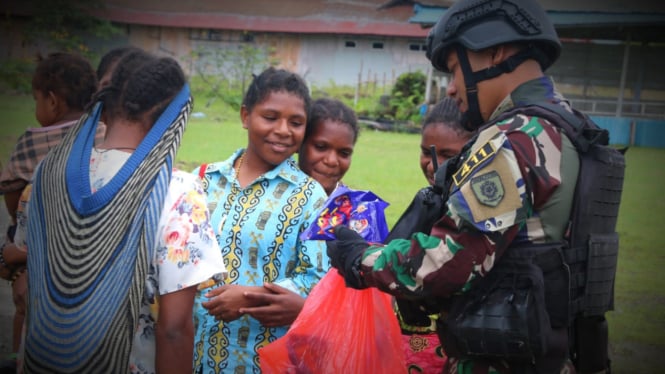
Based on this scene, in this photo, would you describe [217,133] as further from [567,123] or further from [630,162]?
[567,123]

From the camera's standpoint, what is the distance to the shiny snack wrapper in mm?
2324

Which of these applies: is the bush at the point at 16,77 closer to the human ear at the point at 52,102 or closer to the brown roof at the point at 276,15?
the brown roof at the point at 276,15

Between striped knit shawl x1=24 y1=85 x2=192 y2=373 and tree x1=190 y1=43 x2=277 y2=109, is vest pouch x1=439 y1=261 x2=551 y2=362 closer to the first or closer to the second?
striped knit shawl x1=24 y1=85 x2=192 y2=373

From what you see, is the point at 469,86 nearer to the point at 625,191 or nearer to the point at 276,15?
the point at 625,191

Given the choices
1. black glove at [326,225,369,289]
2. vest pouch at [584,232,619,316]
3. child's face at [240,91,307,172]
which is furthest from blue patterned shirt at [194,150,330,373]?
vest pouch at [584,232,619,316]

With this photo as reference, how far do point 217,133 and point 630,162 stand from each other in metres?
9.18

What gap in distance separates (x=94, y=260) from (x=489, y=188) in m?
1.10

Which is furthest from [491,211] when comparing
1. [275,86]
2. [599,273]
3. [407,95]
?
[407,95]

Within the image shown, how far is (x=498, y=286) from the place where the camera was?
183cm

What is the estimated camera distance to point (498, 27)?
1925mm

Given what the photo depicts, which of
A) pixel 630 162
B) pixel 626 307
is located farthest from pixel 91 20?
pixel 626 307

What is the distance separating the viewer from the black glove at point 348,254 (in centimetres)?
195

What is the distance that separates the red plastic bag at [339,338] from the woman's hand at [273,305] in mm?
113

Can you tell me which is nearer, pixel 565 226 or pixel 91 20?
pixel 565 226
